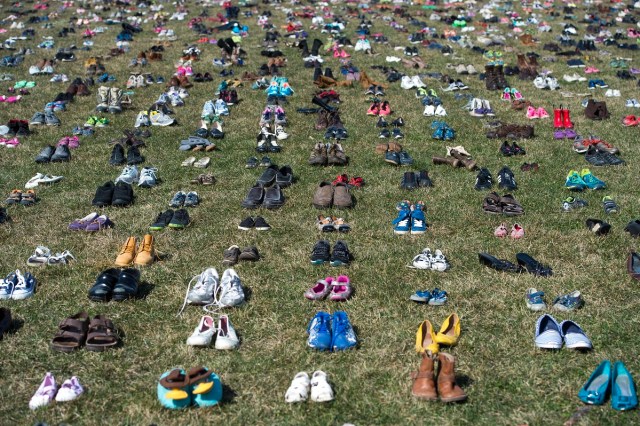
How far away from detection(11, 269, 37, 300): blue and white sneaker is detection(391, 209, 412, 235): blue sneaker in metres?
4.78

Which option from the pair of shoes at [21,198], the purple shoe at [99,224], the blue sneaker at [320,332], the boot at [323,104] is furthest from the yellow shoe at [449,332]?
the boot at [323,104]

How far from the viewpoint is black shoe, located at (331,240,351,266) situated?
24.5 ft

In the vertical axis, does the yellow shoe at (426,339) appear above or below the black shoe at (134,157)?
above

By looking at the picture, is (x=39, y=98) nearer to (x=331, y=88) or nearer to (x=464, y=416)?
(x=331, y=88)

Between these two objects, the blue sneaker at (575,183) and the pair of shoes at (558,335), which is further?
the blue sneaker at (575,183)

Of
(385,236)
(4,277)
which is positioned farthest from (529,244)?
(4,277)

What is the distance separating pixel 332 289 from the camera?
6.89 metres

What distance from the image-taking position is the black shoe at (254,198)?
9.15m

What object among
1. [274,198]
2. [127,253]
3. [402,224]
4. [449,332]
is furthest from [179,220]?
[449,332]

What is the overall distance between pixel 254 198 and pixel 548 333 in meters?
4.96

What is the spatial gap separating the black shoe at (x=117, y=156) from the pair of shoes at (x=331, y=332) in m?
6.39

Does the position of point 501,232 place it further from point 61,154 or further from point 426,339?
point 61,154

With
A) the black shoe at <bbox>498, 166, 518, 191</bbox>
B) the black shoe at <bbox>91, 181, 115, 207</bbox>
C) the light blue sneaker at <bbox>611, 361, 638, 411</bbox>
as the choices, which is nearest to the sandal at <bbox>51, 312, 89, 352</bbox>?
the black shoe at <bbox>91, 181, 115, 207</bbox>

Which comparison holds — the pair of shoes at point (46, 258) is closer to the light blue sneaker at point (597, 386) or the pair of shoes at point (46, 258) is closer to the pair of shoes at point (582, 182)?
the light blue sneaker at point (597, 386)
